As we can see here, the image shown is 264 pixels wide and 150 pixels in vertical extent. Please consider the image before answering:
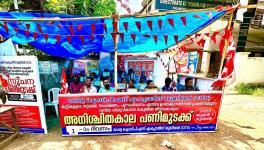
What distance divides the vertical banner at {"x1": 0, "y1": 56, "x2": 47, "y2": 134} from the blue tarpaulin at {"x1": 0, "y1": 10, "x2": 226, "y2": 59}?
698 mm

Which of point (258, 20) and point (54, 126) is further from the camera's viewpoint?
point (258, 20)

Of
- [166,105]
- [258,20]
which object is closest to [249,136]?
[166,105]

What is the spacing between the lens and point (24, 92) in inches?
184

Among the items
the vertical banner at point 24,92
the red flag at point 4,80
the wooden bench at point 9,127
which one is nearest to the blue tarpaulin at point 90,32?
the vertical banner at point 24,92

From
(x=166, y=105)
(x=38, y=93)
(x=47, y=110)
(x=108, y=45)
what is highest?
(x=108, y=45)

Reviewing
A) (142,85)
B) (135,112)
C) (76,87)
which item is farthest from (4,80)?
(142,85)

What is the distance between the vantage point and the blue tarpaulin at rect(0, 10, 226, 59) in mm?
4574

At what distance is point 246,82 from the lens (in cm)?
1151

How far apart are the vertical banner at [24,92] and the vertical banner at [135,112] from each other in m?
0.59

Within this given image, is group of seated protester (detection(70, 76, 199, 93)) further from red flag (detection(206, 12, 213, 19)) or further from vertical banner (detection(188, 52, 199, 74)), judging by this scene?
vertical banner (detection(188, 52, 199, 74))

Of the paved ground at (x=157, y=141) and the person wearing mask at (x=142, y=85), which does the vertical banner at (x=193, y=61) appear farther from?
the paved ground at (x=157, y=141)

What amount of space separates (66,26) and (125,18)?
4.65 ft

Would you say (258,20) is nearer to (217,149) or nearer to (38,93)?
(217,149)

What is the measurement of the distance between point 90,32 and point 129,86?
97.7 inches
